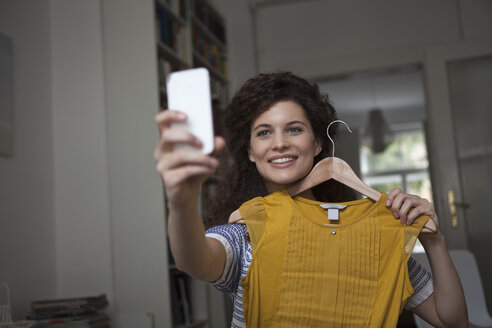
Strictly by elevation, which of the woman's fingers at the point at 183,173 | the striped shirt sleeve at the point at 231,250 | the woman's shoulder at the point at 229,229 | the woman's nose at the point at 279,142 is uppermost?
the woman's nose at the point at 279,142

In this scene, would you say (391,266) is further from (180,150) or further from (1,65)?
(1,65)

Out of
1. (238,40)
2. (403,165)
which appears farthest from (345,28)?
(403,165)

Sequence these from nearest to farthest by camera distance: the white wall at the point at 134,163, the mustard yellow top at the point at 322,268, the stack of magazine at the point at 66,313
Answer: the mustard yellow top at the point at 322,268 → the stack of magazine at the point at 66,313 → the white wall at the point at 134,163

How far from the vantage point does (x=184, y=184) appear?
0.74 metres

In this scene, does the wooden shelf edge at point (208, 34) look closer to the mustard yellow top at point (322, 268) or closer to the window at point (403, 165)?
the mustard yellow top at point (322, 268)

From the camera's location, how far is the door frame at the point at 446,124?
362 centimetres

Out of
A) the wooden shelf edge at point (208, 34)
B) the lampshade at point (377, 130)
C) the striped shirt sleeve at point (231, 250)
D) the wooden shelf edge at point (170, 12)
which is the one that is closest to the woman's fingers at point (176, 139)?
the striped shirt sleeve at point (231, 250)

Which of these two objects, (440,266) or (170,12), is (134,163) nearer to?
(170,12)

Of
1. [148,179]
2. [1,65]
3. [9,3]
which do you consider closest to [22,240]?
[148,179]

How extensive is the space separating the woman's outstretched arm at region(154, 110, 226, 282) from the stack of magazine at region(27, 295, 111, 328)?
1.53 meters

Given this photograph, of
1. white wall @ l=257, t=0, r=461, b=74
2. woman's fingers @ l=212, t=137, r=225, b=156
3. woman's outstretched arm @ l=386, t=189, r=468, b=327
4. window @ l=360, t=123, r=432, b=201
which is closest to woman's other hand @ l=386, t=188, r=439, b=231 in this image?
woman's outstretched arm @ l=386, t=189, r=468, b=327

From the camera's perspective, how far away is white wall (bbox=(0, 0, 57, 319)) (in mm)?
2379

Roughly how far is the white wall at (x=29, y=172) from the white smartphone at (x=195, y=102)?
199cm

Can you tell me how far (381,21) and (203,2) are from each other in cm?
166
